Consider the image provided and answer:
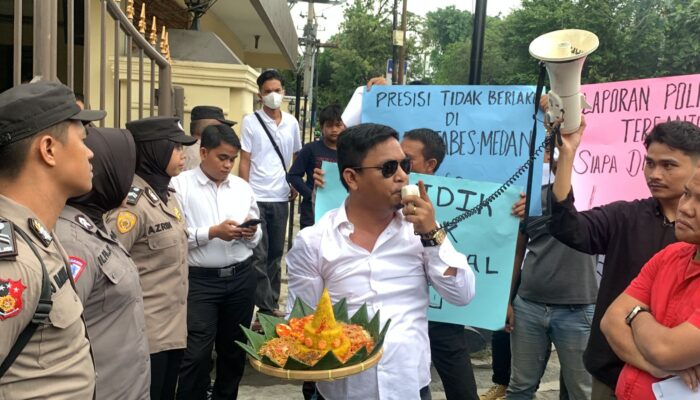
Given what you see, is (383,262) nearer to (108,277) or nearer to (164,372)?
(108,277)

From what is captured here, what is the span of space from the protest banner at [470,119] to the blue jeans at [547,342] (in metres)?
0.77

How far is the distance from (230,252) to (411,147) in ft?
4.35

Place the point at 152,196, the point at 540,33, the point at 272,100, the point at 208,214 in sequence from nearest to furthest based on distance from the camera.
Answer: the point at 152,196 → the point at 208,214 → the point at 272,100 → the point at 540,33

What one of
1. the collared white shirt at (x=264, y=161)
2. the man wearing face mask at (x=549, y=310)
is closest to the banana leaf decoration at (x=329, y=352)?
the man wearing face mask at (x=549, y=310)

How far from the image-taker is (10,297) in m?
1.54

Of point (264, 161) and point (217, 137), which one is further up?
point (217, 137)

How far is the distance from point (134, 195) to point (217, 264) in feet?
3.09

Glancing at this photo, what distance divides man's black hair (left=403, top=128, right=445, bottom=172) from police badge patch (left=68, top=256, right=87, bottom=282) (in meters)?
2.05

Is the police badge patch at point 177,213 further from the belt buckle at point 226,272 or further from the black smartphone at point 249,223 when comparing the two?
the belt buckle at point 226,272

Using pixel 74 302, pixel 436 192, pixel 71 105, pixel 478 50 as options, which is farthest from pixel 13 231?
pixel 478 50

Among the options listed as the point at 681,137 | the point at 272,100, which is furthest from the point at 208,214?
the point at 681,137

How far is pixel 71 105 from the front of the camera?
6.11 ft

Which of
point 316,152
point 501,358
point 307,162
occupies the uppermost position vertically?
point 316,152

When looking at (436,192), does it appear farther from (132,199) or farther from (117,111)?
(117,111)
